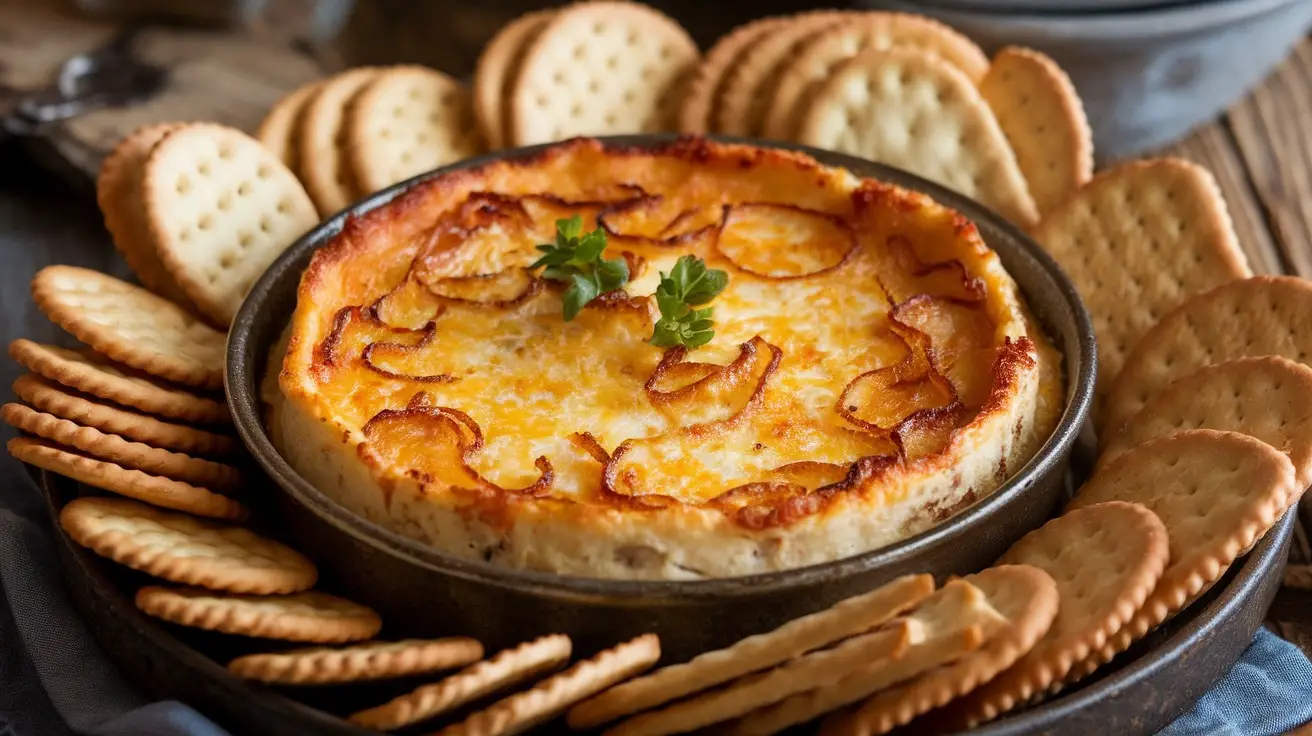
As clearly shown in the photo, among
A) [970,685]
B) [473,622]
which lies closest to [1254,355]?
→ [970,685]

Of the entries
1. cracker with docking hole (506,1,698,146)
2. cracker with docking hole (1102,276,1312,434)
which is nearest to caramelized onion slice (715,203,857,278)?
cracker with docking hole (1102,276,1312,434)

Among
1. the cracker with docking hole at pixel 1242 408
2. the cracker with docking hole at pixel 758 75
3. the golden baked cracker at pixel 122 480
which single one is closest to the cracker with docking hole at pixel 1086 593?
the cracker with docking hole at pixel 1242 408

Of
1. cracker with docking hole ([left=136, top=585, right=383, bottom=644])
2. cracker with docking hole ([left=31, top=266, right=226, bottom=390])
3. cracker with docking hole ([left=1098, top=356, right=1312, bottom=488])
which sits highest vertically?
cracker with docking hole ([left=1098, top=356, right=1312, bottom=488])

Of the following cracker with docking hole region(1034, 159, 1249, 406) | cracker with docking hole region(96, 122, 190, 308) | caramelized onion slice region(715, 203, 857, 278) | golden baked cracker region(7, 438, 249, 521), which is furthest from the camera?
cracker with docking hole region(96, 122, 190, 308)

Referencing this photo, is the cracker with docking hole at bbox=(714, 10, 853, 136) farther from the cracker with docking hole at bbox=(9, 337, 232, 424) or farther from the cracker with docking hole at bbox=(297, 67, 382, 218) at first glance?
the cracker with docking hole at bbox=(9, 337, 232, 424)

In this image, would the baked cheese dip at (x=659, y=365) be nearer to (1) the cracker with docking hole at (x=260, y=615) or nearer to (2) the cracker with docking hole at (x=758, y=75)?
(1) the cracker with docking hole at (x=260, y=615)

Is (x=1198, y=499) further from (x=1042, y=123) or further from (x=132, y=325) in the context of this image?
(x=132, y=325)
